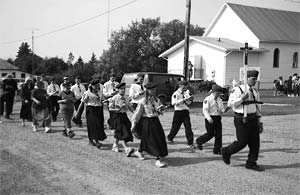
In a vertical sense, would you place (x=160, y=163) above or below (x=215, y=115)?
below

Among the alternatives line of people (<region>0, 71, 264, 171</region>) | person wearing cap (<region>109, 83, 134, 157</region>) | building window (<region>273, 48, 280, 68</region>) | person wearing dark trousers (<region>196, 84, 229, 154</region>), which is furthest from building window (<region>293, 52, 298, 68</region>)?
person wearing cap (<region>109, 83, 134, 157</region>)

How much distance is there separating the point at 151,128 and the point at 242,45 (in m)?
31.2

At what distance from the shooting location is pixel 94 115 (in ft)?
31.1

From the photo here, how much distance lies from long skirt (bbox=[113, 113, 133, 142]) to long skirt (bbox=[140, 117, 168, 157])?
2.87 ft

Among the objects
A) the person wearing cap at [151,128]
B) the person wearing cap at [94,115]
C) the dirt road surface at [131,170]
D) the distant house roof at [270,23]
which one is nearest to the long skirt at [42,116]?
the dirt road surface at [131,170]

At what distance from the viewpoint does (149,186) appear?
19.7 feet

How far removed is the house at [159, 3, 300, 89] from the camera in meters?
35.1

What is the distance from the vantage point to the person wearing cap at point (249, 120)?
23.0 ft

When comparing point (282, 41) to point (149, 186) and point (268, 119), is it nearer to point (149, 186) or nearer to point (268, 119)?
point (268, 119)

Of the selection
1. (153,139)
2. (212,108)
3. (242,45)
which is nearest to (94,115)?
(153,139)

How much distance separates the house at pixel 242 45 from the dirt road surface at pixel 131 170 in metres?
25.2

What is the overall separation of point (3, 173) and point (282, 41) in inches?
1406

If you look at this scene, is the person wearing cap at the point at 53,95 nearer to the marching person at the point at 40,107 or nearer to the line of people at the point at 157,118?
the marching person at the point at 40,107

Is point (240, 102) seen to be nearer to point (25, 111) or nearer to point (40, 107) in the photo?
point (40, 107)
